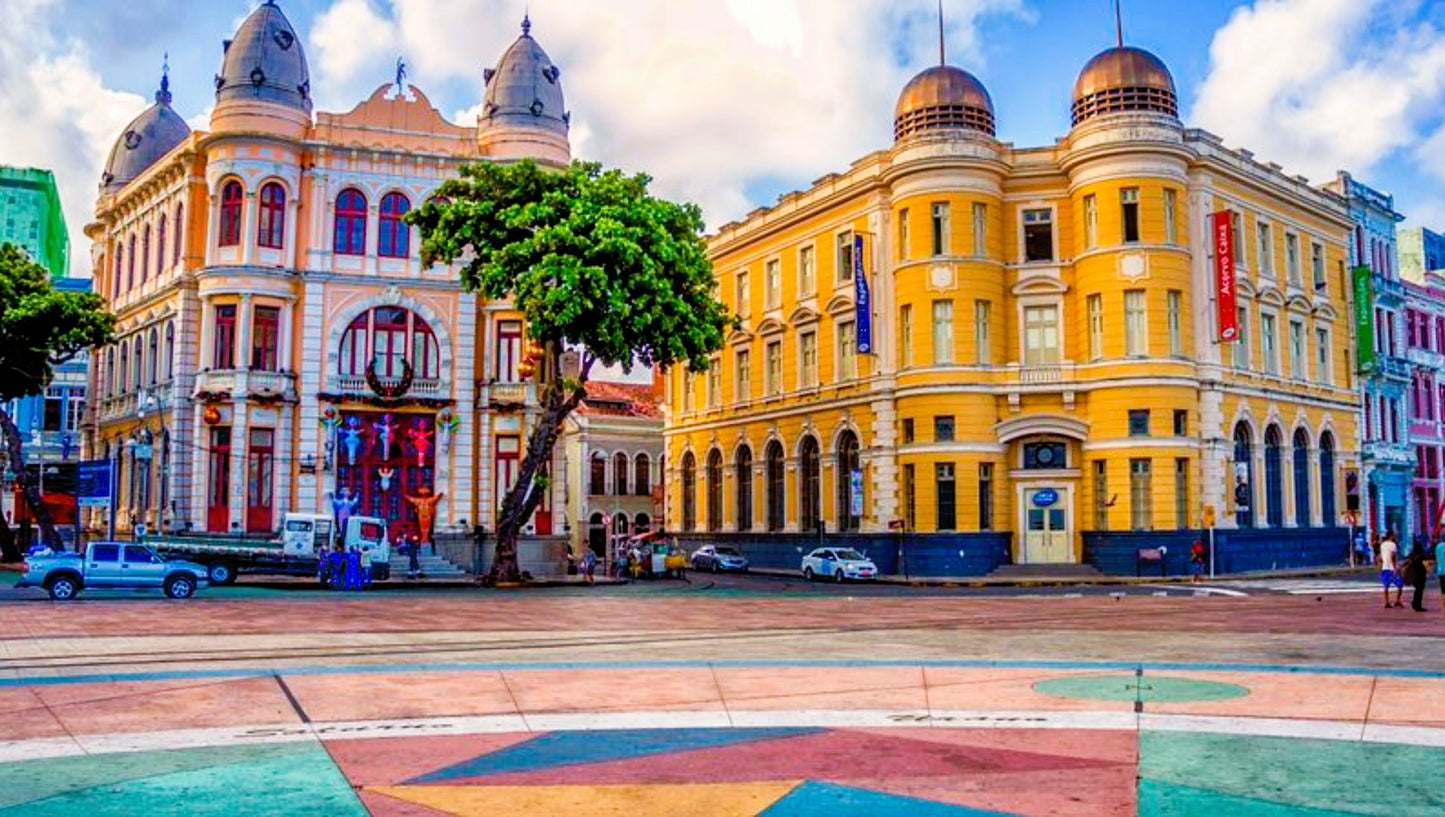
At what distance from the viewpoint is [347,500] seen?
42.9 meters

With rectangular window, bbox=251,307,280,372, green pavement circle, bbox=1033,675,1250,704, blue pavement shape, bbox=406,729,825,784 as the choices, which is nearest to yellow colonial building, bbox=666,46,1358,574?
rectangular window, bbox=251,307,280,372

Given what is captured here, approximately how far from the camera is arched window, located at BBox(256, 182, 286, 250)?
43906 millimetres

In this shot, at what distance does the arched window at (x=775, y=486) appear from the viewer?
56719 mm

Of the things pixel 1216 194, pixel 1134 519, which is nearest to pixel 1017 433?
pixel 1134 519

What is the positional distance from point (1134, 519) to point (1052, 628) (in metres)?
25.4

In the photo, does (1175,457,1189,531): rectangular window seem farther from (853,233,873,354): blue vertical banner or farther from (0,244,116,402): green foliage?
(0,244,116,402): green foliage

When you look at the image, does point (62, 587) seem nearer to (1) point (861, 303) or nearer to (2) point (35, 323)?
(2) point (35, 323)

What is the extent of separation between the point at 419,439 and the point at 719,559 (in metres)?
15.3

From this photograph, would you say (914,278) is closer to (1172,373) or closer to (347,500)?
(1172,373)

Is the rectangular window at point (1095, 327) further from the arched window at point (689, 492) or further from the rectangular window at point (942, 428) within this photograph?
the arched window at point (689, 492)

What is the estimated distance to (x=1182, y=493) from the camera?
45625mm

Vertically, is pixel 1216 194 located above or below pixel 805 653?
above

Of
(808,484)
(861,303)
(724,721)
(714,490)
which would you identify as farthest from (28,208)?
(724,721)

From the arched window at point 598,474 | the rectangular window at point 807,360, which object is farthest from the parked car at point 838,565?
the arched window at point 598,474
